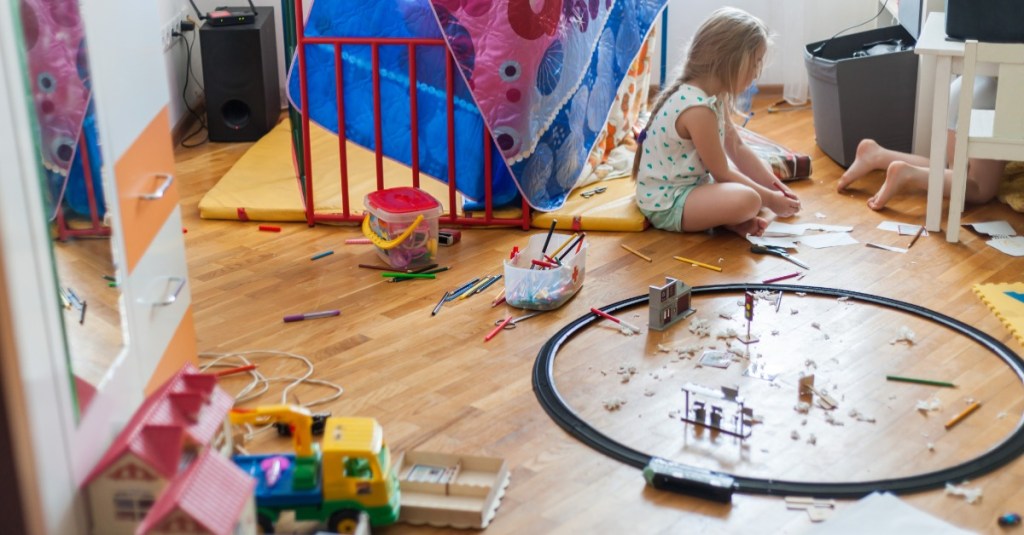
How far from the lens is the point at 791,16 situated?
165 inches

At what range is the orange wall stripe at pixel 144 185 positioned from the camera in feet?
5.71

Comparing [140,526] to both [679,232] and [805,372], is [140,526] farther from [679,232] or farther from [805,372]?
[679,232]

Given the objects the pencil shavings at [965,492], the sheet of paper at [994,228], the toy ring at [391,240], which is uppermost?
the toy ring at [391,240]

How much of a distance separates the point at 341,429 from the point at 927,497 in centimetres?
91

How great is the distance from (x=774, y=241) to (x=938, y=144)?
48 cm

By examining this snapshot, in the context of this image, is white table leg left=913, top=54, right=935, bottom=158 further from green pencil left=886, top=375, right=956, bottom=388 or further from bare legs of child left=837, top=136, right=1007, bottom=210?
green pencil left=886, top=375, right=956, bottom=388

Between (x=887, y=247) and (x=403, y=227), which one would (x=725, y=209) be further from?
(x=403, y=227)

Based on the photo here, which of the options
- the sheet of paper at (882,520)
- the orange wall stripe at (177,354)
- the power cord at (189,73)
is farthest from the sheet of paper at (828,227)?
the power cord at (189,73)

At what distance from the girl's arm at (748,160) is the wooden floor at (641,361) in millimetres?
161

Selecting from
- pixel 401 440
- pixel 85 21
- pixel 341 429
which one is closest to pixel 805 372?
pixel 401 440

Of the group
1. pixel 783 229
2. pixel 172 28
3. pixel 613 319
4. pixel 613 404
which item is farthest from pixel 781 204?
pixel 172 28

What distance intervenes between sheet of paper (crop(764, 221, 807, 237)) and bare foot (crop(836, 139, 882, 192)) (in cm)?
34

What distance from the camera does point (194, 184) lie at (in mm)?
3463

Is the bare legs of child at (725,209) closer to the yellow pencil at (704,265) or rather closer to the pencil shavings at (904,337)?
the yellow pencil at (704,265)
